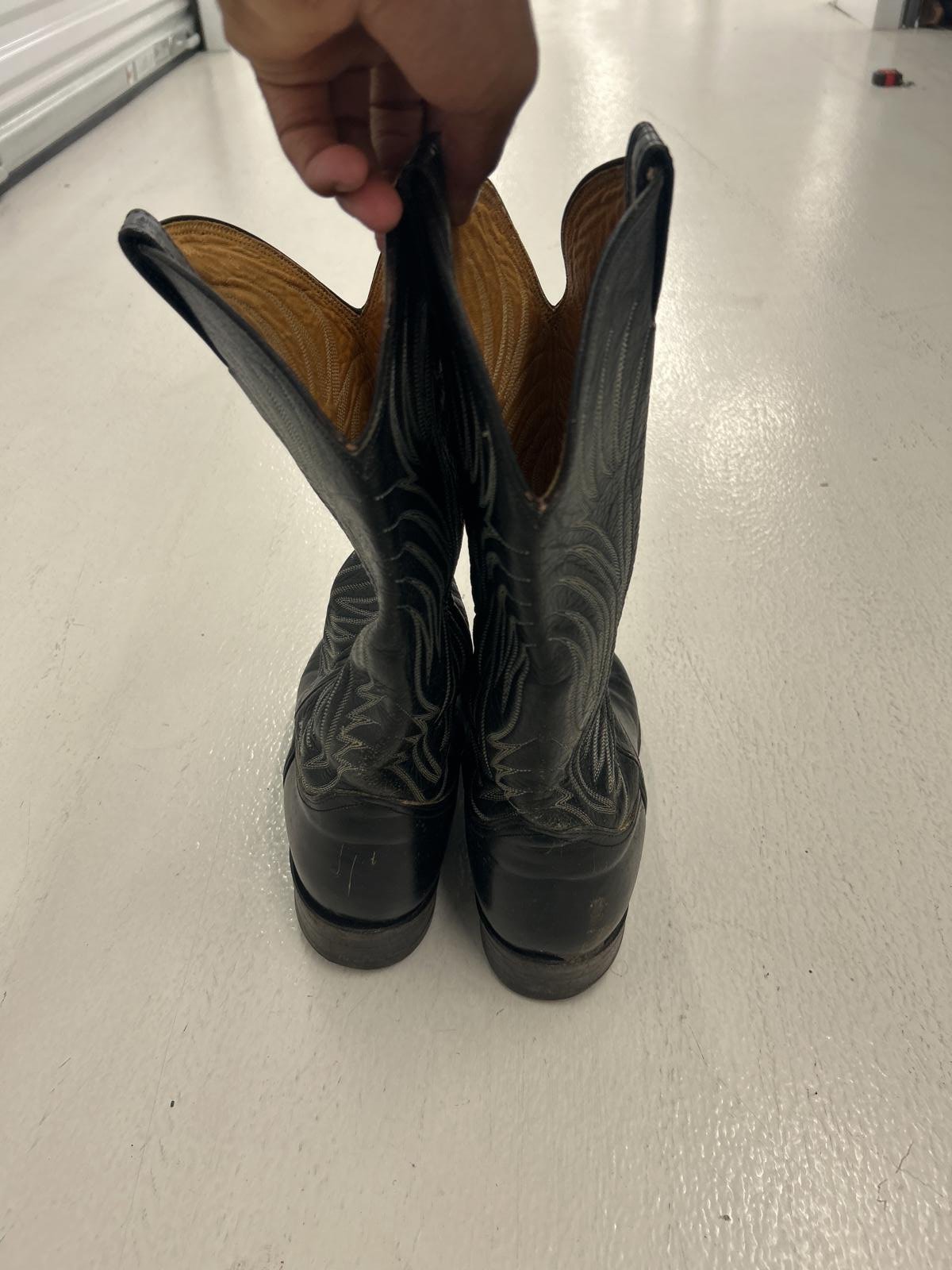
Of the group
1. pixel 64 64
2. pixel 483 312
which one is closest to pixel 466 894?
pixel 483 312

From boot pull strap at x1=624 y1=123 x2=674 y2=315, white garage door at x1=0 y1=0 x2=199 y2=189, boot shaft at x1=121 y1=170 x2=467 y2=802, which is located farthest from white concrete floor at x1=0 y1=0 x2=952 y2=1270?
white garage door at x1=0 y1=0 x2=199 y2=189

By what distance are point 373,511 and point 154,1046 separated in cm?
34

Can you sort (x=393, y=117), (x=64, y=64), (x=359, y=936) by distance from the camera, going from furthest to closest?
(x=64, y=64)
(x=359, y=936)
(x=393, y=117)

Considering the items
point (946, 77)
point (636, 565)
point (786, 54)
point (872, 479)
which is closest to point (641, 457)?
point (636, 565)

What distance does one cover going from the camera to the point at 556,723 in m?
0.49

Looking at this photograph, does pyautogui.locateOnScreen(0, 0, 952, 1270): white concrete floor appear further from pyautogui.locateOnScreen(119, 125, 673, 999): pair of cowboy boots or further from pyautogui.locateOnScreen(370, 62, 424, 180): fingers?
pyautogui.locateOnScreen(370, 62, 424, 180): fingers

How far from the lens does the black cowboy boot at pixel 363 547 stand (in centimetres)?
41

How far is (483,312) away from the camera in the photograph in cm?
53

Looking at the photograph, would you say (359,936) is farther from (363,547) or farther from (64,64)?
(64,64)

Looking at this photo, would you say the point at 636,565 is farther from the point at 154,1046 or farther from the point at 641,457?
the point at 154,1046

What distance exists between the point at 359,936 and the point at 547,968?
11 cm

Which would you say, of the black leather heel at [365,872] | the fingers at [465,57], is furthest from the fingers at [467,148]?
the black leather heel at [365,872]

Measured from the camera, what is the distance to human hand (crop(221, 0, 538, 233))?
1.13 ft

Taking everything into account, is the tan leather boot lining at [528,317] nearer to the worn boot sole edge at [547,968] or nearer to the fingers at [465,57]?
the fingers at [465,57]
